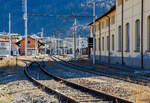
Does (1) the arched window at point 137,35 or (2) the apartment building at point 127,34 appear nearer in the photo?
(2) the apartment building at point 127,34

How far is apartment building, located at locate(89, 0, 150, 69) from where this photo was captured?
65.0 feet

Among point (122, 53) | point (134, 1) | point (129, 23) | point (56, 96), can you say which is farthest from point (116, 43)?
point (56, 96)

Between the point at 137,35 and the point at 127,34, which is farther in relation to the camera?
the point at 127,34

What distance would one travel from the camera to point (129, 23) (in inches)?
912

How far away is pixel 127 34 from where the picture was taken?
2423 cm

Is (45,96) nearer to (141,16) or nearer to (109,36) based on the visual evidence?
(141,16)

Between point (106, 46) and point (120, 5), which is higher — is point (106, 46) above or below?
below

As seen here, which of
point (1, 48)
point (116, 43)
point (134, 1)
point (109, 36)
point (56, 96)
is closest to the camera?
point (56, 96)

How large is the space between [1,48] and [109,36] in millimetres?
27868

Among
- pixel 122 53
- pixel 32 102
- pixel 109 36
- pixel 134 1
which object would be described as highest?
pixel 134 1

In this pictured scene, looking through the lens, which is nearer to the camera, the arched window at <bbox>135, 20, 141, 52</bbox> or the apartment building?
the apartment building

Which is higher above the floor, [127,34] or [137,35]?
[127,34]

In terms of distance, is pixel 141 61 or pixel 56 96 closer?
pixel 56 96

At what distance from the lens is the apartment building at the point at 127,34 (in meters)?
19.8
